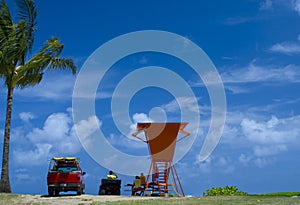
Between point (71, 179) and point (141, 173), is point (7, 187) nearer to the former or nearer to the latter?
point (71, 179)

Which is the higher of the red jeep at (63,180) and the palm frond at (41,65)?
the palm frond at (41,65)

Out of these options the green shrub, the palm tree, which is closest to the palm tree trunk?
the palm tree

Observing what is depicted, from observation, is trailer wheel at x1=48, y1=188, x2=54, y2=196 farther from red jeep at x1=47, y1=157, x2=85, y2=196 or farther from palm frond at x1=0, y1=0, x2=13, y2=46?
A: palm frond at x1=0, y1=0, x2=13, y2=46

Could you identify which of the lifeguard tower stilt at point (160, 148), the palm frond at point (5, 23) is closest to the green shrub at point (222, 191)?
the lifeguard tower stilt at point (160, 148)

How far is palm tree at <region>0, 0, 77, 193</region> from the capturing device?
28645 mm

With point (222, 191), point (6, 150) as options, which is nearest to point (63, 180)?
point (6, 150)

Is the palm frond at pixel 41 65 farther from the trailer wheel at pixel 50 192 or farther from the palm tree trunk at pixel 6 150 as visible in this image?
the trailer wheel at pixel 50 192

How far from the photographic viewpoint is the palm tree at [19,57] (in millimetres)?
28645

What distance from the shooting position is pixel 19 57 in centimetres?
2948

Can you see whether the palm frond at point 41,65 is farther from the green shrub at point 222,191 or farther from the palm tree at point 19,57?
the green shrub at point 222,191

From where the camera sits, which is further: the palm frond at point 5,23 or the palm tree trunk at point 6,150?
the palm frond at point 5,23

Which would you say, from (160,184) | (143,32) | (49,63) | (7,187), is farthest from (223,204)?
(49,63)

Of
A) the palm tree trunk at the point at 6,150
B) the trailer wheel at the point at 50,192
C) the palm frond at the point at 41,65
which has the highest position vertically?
the palm frond at the point at 41,65

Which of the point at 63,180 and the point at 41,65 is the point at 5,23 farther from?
the point at 63,180
